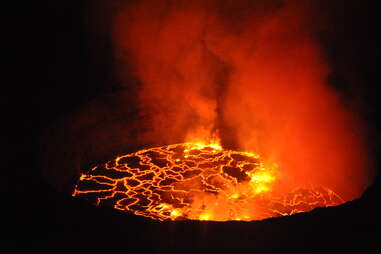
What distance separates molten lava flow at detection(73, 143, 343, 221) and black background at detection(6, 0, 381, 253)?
36.2 inches

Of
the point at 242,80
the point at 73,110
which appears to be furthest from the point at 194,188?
the point at 242,80

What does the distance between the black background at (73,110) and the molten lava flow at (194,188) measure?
36.2 inches

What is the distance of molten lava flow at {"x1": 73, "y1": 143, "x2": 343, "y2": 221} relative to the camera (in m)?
4.24

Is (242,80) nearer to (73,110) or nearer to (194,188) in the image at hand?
(194,188)

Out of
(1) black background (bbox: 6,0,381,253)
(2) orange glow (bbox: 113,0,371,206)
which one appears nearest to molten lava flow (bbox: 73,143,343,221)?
(2) orange glow (bbox: 113,0,371,206)

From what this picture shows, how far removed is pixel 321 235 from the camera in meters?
2.71

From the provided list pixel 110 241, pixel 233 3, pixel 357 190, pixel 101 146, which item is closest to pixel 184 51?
pixel 233 3

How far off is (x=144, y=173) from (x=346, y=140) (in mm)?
2364

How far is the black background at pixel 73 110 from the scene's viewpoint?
105 inches

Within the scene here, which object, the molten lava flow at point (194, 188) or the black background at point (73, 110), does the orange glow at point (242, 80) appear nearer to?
the molten lava flow at point (194, 188)

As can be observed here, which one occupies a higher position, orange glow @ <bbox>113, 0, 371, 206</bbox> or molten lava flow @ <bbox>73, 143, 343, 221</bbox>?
orange glow @ <bbox>113, 0, 371, 206</bbox>

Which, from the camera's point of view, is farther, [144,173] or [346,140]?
[144,173]

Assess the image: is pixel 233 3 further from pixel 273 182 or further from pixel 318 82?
pixel 273 182

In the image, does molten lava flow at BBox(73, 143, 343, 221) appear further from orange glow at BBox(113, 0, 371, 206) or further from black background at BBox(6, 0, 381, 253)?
black background at BBox(6, 0, 381, 253)
